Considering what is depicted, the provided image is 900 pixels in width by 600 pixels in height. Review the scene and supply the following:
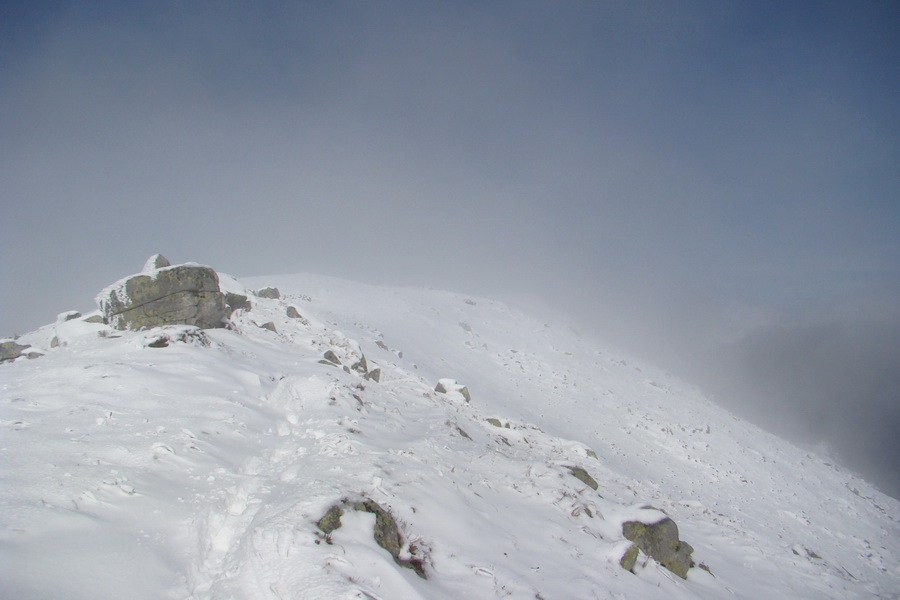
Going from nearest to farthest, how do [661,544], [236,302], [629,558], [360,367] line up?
[629,558] → [661,544] → [236,302] → [360,367]

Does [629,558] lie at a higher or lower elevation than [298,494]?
higher

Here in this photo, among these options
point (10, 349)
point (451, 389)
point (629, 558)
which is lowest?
point (10, 349)

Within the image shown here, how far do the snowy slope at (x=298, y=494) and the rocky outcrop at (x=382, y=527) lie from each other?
0.14 m

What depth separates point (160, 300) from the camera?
14125 millimetres

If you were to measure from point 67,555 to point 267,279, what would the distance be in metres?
43.6

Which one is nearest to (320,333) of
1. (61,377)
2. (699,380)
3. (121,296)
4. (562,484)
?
(121,296)

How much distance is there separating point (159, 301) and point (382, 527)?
12952mm

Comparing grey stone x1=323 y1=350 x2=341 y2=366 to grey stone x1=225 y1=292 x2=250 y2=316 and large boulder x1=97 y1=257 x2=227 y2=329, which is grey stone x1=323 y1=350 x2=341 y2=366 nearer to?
large boulder x1=97 y1=257 x2=227 y2=329

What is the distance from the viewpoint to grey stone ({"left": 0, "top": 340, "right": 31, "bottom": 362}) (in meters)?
14.3

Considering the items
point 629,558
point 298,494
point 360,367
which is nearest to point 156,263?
point 360,367

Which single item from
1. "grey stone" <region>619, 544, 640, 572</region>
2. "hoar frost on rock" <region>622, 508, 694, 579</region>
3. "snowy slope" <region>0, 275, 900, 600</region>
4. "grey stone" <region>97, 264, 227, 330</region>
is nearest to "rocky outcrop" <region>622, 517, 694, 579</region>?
"hoar frost on rock" <region>622, 508, 694, 579</region>

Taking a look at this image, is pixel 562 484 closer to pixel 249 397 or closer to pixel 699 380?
pixel 249 397

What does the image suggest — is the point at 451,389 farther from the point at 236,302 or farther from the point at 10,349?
the point at 10,349

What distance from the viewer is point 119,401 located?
808 centimetres
